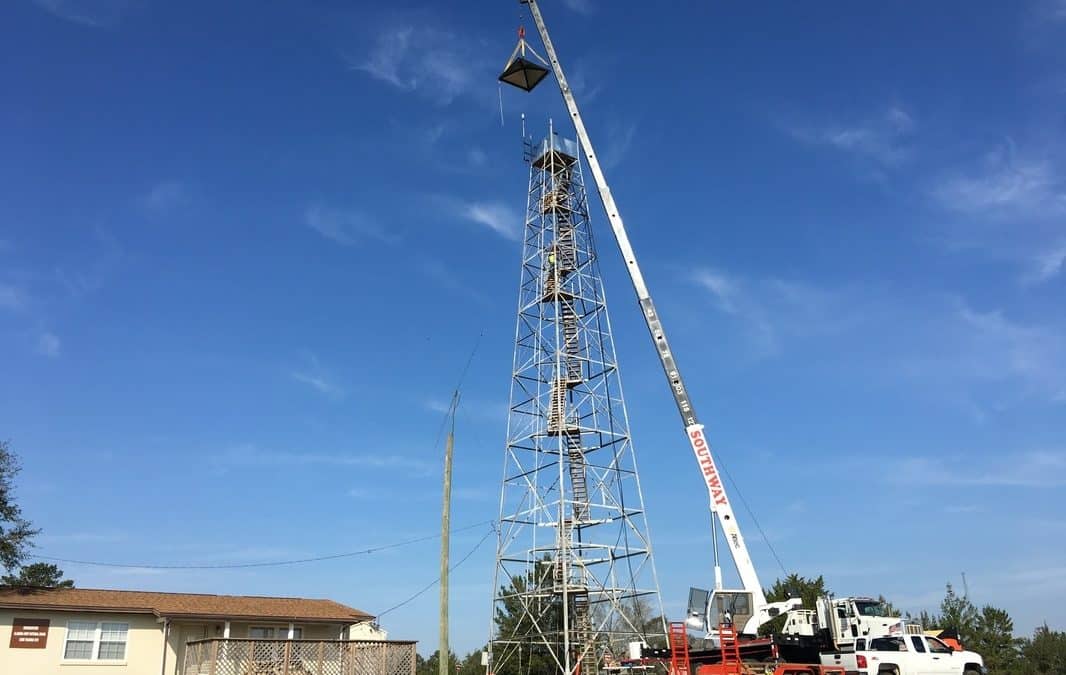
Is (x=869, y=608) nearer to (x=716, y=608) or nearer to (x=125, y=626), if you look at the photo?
(x=716, y=608)

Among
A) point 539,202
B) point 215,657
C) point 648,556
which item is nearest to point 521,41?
point 539,202

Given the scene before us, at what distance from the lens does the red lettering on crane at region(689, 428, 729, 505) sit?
30234mm

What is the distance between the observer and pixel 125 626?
103 feet

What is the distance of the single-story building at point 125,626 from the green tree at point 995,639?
45.2m

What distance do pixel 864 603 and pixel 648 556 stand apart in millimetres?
9639

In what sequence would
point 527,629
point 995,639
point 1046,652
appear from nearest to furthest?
point 527,629, point 995,639, point 1046,652

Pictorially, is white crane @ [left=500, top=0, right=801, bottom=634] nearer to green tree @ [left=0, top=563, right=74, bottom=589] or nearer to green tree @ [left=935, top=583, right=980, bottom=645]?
green tree @ [left=935, top=583, right=980, bottom=645]

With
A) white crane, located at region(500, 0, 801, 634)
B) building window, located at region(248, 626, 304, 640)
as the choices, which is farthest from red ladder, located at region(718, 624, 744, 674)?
building window, located at region(248, 626, 304, 640)

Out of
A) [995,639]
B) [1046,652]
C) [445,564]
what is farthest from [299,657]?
[1046,652]

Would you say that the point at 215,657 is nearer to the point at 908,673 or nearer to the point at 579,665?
the point at 579,665

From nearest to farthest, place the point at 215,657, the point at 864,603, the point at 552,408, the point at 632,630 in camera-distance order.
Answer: the point at 215,657, the point at 864,603, the point at 632,630, the point at 552,408

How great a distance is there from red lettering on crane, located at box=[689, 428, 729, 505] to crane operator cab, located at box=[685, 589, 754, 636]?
3.13 m

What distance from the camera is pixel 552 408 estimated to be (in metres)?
37.8

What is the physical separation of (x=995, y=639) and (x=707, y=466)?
41103 mm
